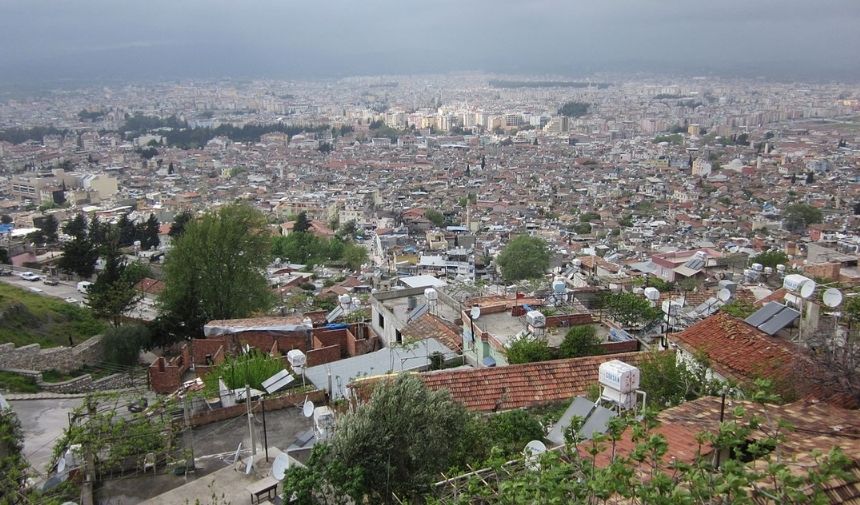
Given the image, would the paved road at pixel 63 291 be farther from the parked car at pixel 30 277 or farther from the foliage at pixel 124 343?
the foliage at pixel 124 343

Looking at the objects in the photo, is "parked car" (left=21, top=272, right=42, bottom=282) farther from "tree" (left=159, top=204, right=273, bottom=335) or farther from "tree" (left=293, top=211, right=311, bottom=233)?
"tree" (left=293, top=211, right=311, bottom=233)

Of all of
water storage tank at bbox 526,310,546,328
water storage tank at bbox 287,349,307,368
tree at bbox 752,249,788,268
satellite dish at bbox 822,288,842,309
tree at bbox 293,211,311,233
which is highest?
satellite dish at bbox 822,288,842,309

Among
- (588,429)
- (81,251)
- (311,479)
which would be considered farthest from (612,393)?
(81,251)

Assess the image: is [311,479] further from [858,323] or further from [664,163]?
[664,163]

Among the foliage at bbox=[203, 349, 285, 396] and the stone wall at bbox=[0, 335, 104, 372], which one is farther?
the stone wall at bbox=[0, 335, 104, 372]

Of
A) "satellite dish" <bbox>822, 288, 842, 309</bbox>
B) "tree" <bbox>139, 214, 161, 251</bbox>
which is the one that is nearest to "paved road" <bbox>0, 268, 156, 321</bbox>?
"tree" <bbox>139, 214, 161, 251</bbox>

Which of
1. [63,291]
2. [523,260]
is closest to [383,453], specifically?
[63,291]

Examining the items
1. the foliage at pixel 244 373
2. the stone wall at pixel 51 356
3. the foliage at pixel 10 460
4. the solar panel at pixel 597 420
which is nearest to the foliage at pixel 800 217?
the stone wall at pixel 51 356

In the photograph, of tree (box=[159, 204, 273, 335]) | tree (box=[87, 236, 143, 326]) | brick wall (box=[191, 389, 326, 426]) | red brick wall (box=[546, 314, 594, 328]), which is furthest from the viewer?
tree (box=[87, 236, 143, 326])
